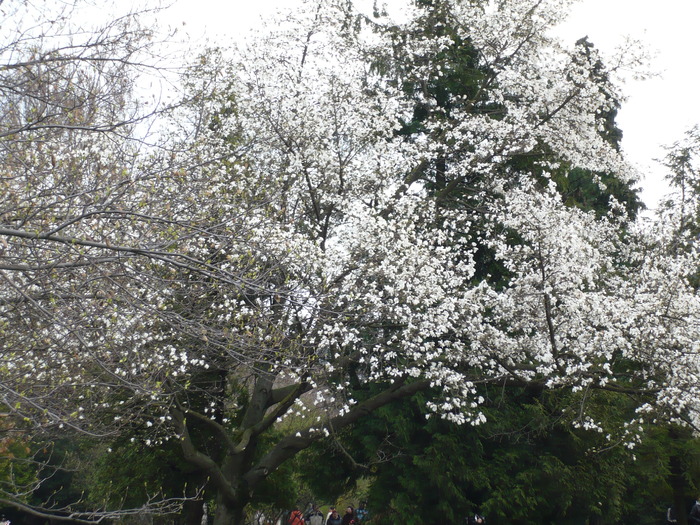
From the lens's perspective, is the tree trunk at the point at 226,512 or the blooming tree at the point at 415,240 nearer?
the blooming tree at the point at 415,240

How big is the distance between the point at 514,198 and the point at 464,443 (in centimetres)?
572

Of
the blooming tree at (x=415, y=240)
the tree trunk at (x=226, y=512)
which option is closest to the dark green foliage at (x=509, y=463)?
the blooming tree at (x=415, y=240)

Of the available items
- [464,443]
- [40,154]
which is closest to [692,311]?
[464,443]

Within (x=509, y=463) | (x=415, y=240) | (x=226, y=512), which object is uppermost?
(x=415, y=240)

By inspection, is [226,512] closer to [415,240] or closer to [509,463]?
[509,463]

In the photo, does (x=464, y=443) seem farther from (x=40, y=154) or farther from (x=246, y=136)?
(x=40, y=154)

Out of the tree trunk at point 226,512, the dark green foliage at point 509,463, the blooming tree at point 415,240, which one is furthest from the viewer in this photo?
the dark green foliage at point 509,463

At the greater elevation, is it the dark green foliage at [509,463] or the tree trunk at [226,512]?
the dark green foliage at [509,463]

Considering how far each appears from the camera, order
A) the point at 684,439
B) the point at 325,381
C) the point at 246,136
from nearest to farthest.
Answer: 1. the point at 325,381
2. the point at 246,136
3. the point at 684,439

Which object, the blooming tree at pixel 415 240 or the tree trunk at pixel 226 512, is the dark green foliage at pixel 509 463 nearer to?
the blooming tree at pixel 415 240

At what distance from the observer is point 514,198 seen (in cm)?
1220

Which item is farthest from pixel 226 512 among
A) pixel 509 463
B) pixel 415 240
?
pixel 415 240

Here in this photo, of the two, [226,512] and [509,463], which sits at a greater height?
[509,463]

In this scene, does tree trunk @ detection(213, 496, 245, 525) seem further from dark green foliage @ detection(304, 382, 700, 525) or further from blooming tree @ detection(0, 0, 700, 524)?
dark green foliage @ detection(304, 382, 700, 525)
